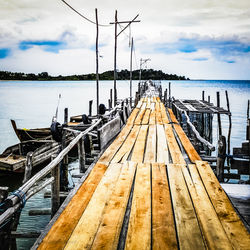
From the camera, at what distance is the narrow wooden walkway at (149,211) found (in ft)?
8.69

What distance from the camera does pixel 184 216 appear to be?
3.16 metres

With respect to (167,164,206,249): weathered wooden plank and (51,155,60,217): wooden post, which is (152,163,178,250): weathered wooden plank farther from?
(51,155,60,217): wooden post

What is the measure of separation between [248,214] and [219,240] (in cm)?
113

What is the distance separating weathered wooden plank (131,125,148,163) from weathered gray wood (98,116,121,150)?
3.15 feet

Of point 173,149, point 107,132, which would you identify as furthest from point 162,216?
point 107,132

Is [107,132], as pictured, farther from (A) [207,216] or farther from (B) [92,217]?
(A) [207,216]

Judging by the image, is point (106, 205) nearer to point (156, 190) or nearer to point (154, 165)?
point (156, 190)

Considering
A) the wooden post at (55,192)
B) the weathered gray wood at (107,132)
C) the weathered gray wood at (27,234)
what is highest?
the weathered gray wood at (107,132)

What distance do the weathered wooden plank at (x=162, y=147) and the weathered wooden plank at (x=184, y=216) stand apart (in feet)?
3.68

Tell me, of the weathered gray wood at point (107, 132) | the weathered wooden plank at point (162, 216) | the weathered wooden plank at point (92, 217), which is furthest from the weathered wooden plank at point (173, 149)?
the weathered gray wood at point (107, 132)

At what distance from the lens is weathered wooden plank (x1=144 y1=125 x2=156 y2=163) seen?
5754mm

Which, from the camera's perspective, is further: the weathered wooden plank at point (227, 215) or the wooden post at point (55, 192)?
the wooden post at point (55, 192)

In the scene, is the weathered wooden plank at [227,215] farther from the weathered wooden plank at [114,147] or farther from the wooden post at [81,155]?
the wooden post at [81,155]

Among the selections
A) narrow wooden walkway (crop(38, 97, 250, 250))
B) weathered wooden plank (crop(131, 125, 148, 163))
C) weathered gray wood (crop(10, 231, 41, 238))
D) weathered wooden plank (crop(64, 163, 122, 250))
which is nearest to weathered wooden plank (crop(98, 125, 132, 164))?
narrow wooden walkway (crop(38, 97, 250, 250))
